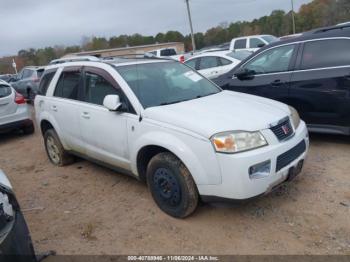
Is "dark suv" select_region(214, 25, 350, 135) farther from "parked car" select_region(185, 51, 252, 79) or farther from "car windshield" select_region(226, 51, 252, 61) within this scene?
"car windshield" select_region(226, 51, 252, 61)

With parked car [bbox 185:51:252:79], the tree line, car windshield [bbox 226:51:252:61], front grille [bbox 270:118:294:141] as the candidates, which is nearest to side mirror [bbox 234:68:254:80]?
front grille [bbox 270:118:294:141]

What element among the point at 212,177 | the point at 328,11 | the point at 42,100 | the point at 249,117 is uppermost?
the point at 328,11

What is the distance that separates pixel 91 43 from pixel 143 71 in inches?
2857

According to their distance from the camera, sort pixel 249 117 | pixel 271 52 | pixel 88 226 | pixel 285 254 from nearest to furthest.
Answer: pixel 285 254 < pixel 249 117 < pixel 88 226 < pixel 271 52

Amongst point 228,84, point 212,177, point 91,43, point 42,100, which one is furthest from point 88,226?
point 91,43

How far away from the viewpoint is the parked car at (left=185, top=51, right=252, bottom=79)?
Answer: 1038 cm

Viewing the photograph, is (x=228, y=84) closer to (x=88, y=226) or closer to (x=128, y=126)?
(x=128, y=126)

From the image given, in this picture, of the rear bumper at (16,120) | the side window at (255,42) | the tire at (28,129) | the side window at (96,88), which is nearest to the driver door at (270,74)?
the side window at (96,88)

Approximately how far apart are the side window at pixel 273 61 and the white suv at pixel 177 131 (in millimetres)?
1573

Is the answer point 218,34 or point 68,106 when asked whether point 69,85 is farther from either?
point 218,34

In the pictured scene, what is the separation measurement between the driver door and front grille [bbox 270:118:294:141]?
6.46ft

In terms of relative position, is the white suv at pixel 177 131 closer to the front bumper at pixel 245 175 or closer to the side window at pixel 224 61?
the front bumper at pixel 245 175

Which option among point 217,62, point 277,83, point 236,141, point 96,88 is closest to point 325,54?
point 277,83

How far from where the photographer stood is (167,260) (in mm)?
3100
